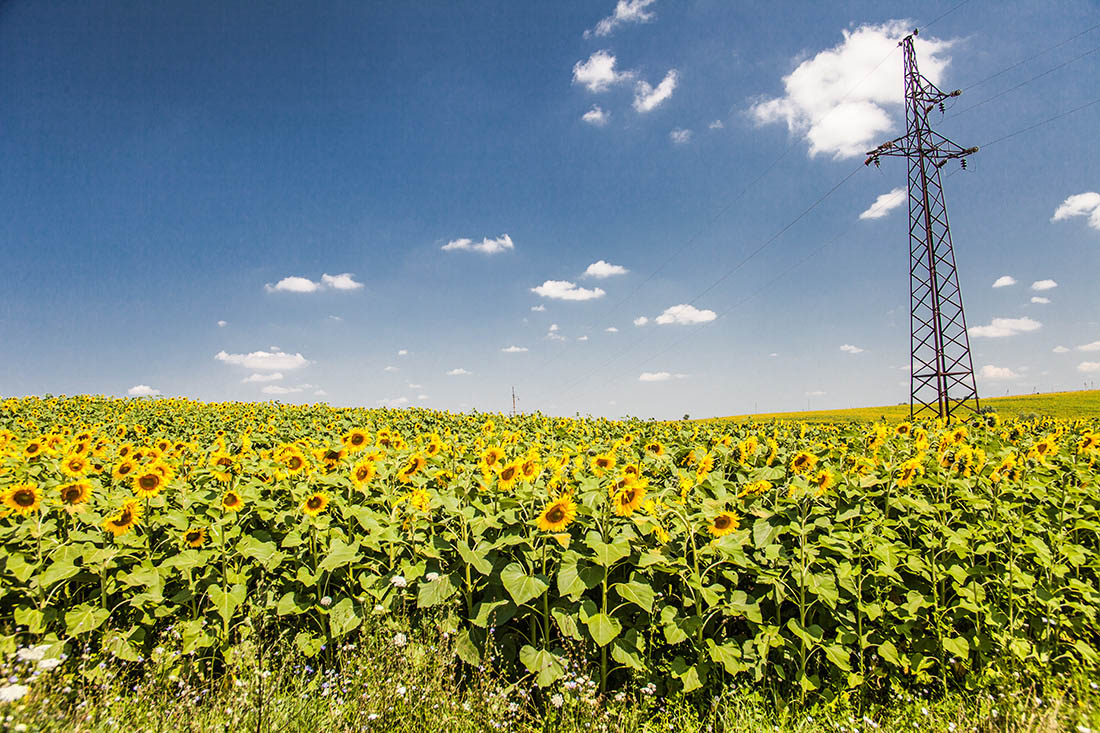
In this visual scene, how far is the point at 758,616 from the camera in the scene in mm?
3209

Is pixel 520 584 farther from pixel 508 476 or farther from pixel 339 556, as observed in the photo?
pixel 339 556

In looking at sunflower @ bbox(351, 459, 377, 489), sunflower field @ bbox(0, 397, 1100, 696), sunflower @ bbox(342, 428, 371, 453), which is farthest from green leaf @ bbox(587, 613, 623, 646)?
sunflower @ bbox(342, 428, 371, 453)

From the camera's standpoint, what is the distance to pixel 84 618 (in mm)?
3242

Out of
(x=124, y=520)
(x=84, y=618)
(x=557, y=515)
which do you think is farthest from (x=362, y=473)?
(x=84, y=618)

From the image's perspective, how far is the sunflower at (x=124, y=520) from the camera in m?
3.49

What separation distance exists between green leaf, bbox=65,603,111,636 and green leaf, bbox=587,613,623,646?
2863mm

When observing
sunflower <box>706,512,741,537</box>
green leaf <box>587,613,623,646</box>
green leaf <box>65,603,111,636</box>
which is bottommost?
green leaf <box>587,613,623,646</box>

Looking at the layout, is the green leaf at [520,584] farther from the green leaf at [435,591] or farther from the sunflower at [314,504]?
the sunflower at [314,504]

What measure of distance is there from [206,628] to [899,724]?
4.28 m

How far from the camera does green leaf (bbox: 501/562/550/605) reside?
9.88ft

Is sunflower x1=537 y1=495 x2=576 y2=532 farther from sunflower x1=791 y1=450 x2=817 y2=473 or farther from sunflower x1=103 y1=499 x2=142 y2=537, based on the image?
sunflower x1=103 y1=499 x2=142 y2=537

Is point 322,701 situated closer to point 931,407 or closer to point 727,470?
point 727,470

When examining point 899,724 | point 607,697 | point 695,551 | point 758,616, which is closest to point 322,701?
point 607,697

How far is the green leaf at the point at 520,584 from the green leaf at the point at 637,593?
44 cm
